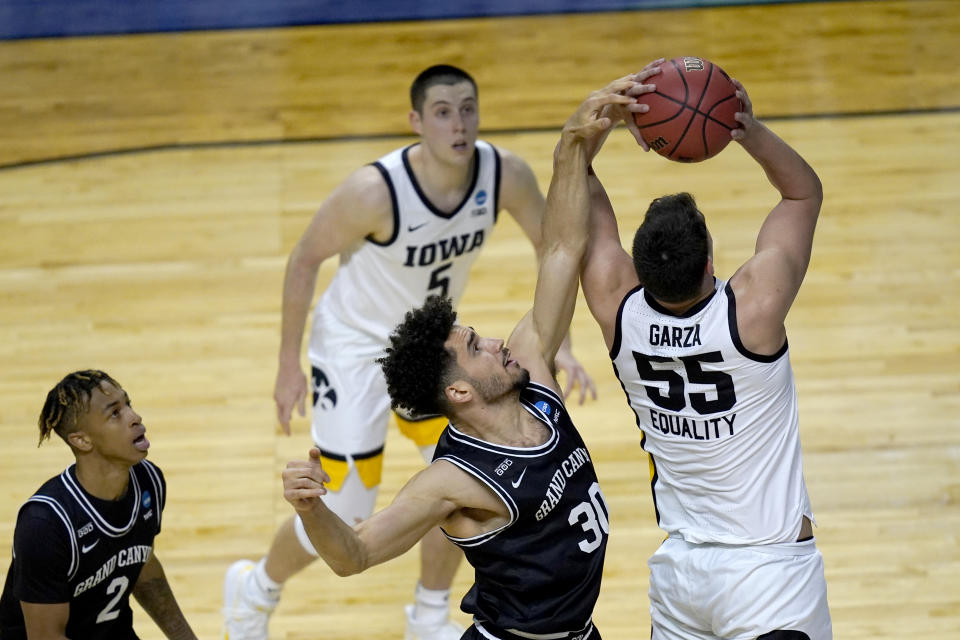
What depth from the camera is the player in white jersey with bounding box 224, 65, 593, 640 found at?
4.83 meters

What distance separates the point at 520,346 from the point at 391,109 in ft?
18.4

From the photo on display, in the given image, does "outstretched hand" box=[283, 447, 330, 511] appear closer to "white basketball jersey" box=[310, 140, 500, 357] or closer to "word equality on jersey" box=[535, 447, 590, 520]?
"word equality on jersey" box=[535, 447, 590, 520]

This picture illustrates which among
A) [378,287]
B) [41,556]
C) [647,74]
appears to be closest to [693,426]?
[647,74]

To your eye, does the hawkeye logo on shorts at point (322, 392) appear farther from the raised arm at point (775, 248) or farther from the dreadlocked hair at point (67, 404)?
the raised arm at point (775, 248)

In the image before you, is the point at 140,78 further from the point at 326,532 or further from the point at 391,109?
the point at 326,532

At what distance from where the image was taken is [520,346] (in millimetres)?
3834

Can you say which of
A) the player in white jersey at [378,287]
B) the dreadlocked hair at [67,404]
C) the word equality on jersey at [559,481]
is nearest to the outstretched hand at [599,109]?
the word equality on jersey at [559,481]

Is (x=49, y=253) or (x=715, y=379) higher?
(x=715, y=379)

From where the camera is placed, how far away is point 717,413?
3.54 meters

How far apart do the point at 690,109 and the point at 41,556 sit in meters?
2.29

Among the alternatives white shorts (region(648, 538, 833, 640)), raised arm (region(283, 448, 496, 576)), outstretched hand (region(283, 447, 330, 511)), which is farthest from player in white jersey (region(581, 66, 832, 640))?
outstretched hand (region(283, 447, 330, 511))

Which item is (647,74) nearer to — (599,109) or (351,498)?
(599,109)

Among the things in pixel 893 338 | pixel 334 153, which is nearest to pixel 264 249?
pixel 334 153

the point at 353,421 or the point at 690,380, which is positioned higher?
the point at 690,380
